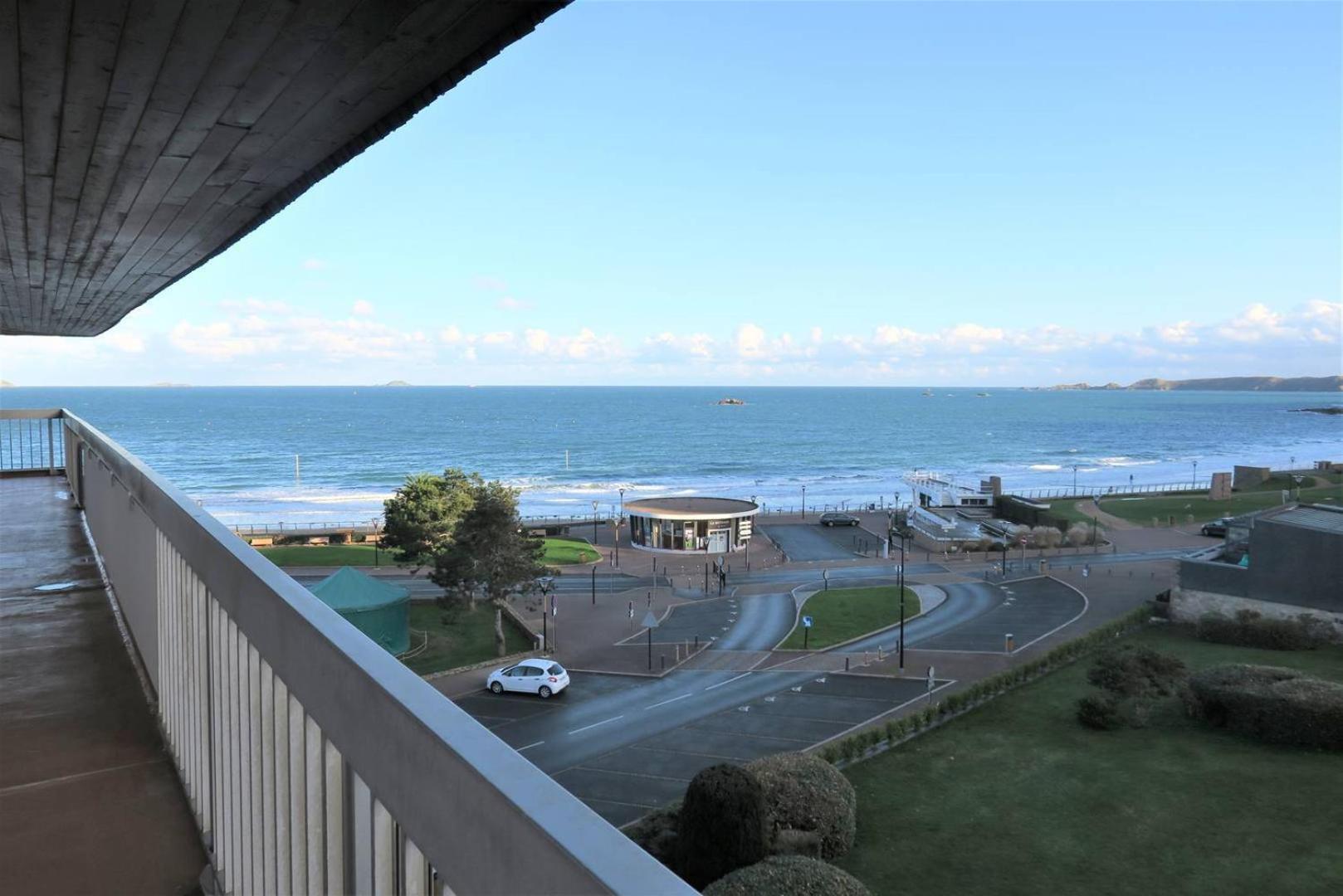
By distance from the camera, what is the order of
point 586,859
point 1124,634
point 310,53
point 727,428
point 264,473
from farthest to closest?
point 727,428, point 264,473, point 1124,634, point 310,53, point 586,859

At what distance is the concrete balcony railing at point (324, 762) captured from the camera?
3.15 feet

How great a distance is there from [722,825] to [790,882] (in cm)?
176

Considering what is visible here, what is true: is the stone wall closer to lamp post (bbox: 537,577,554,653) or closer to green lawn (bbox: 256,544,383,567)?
lamp post (bbox: 537,577,554,653)

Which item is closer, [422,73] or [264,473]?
[422,73]

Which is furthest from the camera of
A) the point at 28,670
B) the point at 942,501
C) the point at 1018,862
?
the point at 942,501

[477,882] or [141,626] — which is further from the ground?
[477,882]

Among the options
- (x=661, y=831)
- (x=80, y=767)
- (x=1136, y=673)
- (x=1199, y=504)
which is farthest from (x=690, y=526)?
(x=80, y=767)

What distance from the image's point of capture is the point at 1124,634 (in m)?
27.8

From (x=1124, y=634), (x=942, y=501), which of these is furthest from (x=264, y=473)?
(x=1124, y=634)

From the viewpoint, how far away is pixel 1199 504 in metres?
56.1

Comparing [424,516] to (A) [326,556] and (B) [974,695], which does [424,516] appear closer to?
(A) [326,556]

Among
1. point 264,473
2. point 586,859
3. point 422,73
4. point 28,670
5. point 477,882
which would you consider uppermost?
point 422,73

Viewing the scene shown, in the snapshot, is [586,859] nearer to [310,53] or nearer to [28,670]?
[310,53]

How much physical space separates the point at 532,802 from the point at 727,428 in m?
146
